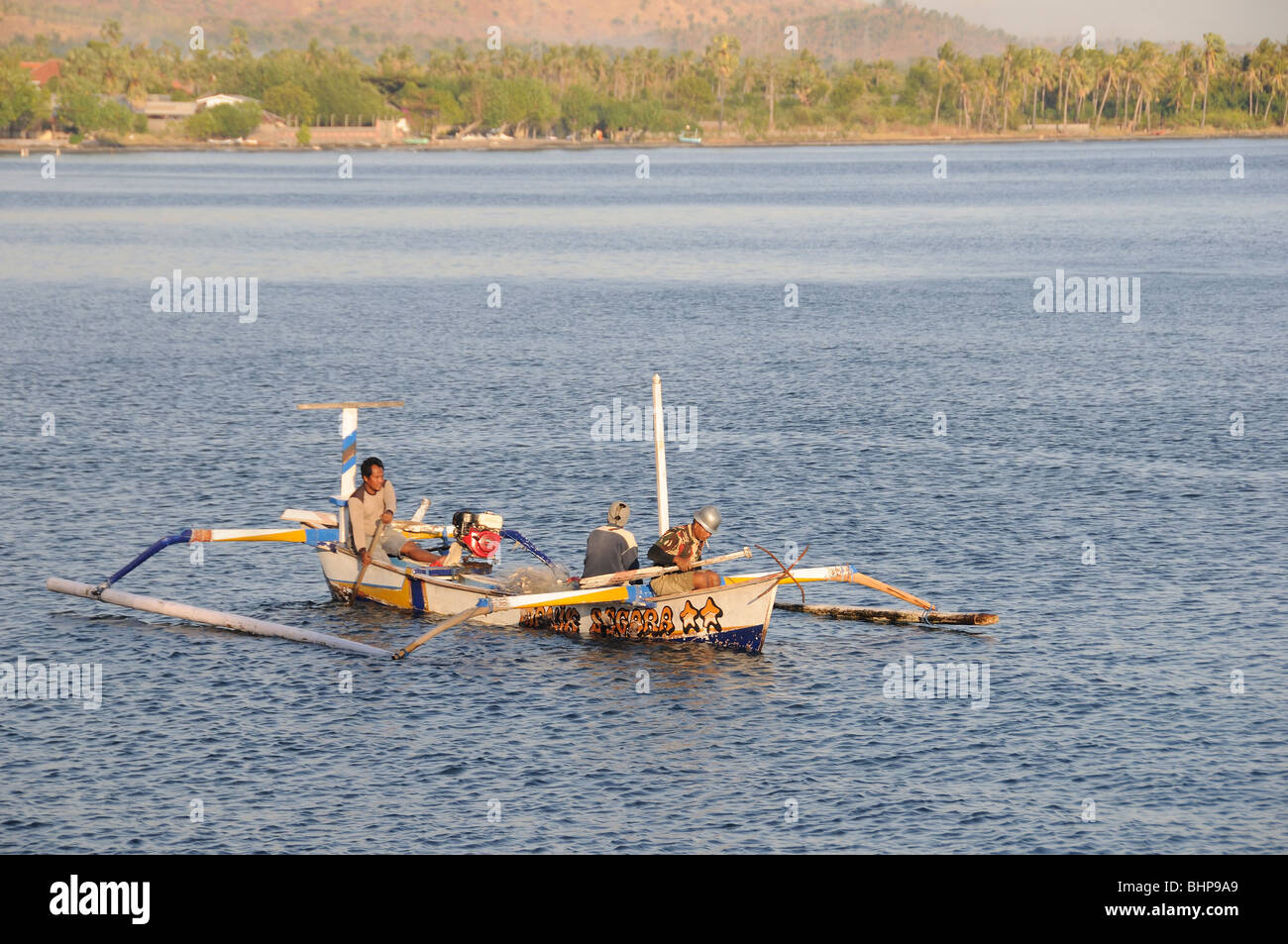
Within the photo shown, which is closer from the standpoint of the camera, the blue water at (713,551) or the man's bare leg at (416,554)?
the blue water at (713,551)

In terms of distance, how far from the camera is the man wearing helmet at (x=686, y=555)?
31156 mm

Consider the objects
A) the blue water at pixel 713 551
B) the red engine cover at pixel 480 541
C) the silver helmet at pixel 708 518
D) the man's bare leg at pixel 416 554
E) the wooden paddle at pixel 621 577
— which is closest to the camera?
the blue water at pixel 713 551

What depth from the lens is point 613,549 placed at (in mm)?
32281

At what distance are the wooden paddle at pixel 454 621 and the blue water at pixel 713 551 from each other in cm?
75

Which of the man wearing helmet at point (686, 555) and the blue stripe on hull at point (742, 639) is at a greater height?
the man wearing helmet at point (686, 555)

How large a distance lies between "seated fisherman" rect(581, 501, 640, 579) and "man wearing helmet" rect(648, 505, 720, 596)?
62 centimetres

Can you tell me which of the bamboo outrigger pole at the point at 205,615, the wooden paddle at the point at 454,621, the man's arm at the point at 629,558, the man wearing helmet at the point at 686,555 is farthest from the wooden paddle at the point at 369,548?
the man wearing helmet at the point at 686,555

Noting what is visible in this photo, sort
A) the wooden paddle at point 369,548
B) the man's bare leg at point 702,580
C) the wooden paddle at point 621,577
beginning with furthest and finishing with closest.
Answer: the wooden paddle at point 369,548 → the man's bare leg at point 702,580 → the wooden paddle at point 621,577

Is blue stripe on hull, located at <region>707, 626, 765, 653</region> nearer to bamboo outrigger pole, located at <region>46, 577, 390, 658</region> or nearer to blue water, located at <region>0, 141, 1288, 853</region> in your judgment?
blue water, located at <region>0, 141, 1288, 853</region>

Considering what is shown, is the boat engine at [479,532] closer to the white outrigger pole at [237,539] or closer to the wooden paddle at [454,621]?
the white outrigger pole at [237,539]

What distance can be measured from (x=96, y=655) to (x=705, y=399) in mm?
35894

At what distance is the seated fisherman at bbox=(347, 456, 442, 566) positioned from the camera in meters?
34.3
